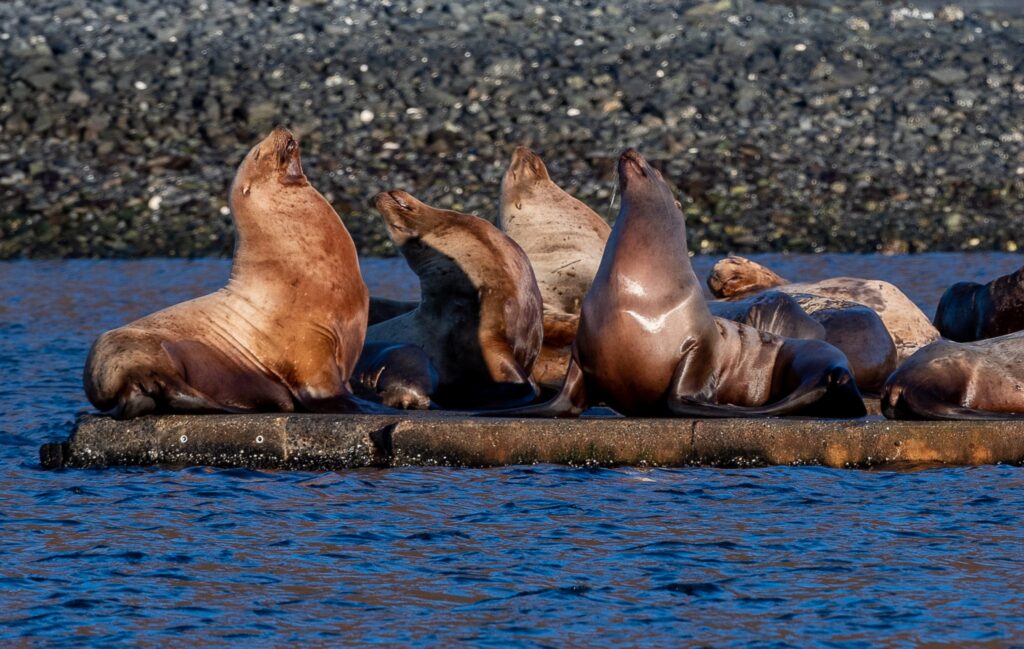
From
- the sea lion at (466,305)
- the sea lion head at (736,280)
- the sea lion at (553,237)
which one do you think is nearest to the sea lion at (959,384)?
the sea lion at (466,305)

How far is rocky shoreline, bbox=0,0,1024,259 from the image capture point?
68.5 feet

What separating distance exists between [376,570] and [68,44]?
19.9 metres

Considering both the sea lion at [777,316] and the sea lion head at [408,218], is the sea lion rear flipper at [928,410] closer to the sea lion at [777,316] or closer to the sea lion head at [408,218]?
the sea lion at [777,316]

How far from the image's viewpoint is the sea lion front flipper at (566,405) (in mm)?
8055

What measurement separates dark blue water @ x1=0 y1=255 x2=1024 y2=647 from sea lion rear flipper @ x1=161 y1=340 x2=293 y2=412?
2.56ft

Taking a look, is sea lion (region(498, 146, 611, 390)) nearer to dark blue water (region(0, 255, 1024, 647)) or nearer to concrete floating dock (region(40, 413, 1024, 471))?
concrete floating dock (region(40, 413, 1024, 471))

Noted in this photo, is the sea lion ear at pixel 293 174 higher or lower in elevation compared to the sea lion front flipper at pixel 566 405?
higher

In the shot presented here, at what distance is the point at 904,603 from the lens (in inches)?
223

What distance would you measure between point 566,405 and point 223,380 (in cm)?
162

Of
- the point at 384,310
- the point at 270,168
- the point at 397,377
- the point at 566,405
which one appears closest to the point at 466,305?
the point at 397,377

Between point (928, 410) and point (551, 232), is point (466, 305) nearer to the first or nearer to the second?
point (551, 232)

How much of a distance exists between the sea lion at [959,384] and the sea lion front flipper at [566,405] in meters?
1.33

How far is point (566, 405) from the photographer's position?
320 inches

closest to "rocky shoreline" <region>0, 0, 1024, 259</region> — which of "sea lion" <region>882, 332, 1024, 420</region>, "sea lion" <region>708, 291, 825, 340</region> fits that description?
"sea lion" <region>708, 291, 825, 340</region>
